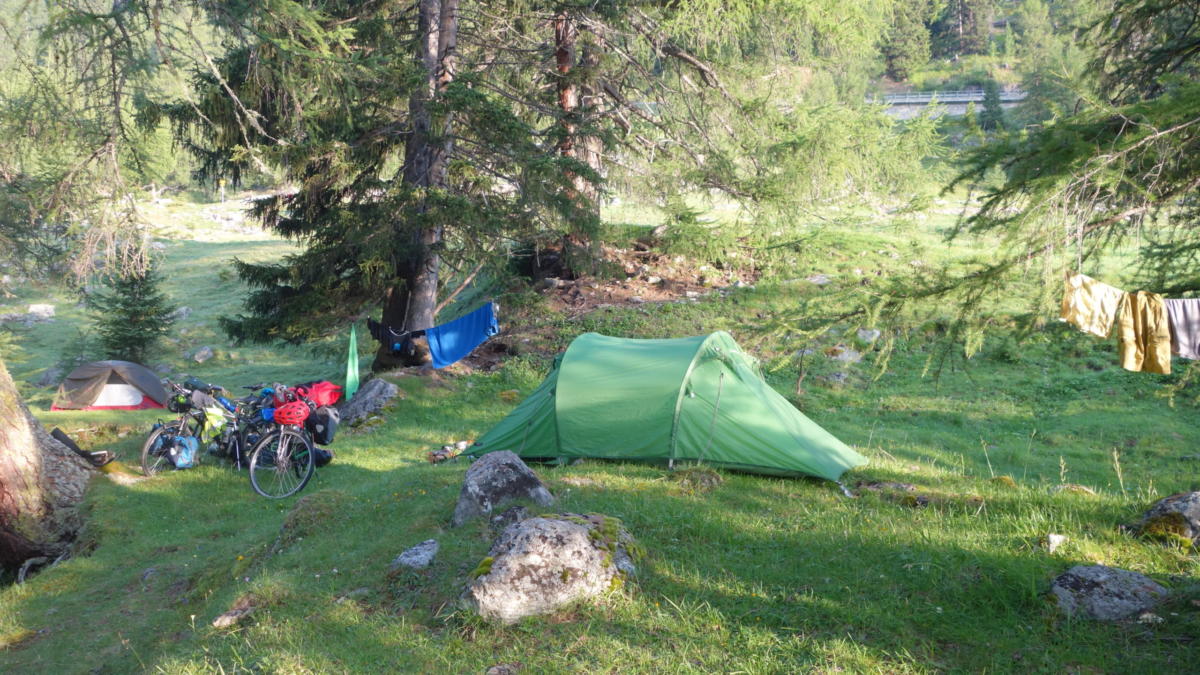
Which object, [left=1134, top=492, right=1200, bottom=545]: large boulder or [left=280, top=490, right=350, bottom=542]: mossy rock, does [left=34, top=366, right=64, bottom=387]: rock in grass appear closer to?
[left=280, top=490, right=350, bottom=542]: mossy rock

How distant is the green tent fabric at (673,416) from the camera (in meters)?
8.49

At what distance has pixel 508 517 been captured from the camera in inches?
244

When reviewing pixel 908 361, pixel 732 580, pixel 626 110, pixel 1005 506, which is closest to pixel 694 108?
pixel 626 110

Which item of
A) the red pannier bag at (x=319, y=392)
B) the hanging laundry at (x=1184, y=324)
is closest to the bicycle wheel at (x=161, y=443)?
the red pannier bag at (x=319, y=392)

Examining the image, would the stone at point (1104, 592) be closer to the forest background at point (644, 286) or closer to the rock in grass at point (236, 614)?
the forest background at point (644, 286)

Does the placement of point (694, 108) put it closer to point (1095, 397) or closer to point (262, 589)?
point (1095, 397)

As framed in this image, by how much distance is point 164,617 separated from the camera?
6590mm

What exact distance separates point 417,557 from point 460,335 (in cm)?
971

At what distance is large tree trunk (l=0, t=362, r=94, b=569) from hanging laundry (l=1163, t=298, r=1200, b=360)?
10685 mm

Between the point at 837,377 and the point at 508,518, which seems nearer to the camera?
the point at 508,518

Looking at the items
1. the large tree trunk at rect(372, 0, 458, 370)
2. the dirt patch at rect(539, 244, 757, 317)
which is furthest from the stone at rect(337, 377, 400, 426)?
the dirt patch at rect(539, 244, 757, 317)

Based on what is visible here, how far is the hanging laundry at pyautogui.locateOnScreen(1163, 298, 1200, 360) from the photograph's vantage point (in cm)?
570

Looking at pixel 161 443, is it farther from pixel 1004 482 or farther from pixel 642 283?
pixel 642 283

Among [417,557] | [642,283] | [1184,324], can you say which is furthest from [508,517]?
[642,283]
